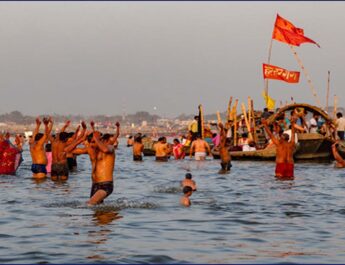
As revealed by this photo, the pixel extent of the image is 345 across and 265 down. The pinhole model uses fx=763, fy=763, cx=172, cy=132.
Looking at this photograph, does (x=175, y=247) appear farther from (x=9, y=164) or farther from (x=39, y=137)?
(x=9, y=164)

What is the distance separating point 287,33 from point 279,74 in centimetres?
226

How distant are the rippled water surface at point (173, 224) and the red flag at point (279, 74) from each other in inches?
617

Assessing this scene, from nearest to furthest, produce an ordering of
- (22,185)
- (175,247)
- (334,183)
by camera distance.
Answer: (175,247)
(22,185)
(334,183)

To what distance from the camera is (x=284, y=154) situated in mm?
22703

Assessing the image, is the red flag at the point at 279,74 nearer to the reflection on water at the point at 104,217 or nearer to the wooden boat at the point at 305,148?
the wooden boat at the point at 305,148

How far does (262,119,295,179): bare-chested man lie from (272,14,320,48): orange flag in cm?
1708

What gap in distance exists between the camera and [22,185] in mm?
22609

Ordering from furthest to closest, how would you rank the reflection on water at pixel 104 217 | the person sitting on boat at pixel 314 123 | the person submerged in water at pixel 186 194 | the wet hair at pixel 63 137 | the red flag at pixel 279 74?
1. the red flag at pixel 279 74
2. the person sitting on boat at pixel 314 123
3. the wet hair at pixel 63 137
4. the person submerged in water at pixel 186 194
5. the reflection on water at pixel 104 217

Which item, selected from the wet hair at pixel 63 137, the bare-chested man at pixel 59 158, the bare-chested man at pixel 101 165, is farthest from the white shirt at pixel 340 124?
the bare-chested man at pixel 101 165

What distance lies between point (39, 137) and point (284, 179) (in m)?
7.62

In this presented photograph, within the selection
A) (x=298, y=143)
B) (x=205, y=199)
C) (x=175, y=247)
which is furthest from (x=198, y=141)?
(x=175, y=247)

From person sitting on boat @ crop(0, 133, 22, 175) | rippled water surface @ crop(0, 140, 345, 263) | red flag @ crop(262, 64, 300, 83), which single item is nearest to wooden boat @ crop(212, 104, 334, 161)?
red flag @ crop(262, 64, 300, 83)

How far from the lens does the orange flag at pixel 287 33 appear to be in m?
39.4

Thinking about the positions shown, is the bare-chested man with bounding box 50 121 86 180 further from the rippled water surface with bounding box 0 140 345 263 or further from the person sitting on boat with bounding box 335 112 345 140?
the person sitting on boat with bounding box 335 112 345 140
